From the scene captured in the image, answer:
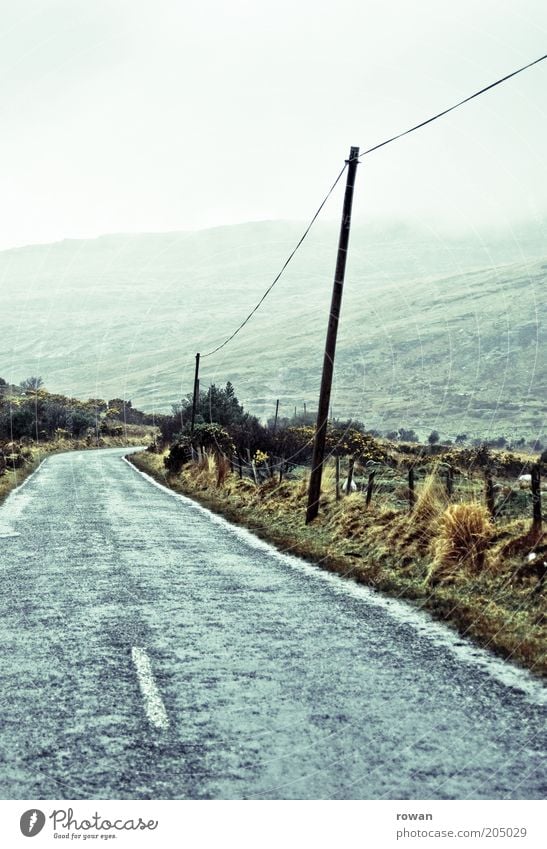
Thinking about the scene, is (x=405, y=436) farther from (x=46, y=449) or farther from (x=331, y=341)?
(x=331, y=341)

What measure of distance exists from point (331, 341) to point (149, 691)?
10848 millimetres

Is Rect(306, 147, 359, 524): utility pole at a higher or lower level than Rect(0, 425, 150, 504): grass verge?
higher

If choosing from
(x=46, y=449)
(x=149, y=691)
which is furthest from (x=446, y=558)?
(x=46, y=449)

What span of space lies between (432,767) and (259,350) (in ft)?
533

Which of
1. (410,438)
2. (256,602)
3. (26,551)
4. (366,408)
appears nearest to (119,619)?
(256,602)

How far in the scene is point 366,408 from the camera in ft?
348

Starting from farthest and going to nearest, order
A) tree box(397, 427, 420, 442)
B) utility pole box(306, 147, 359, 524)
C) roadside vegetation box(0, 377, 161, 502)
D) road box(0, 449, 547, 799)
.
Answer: tree box(397, 427, 420, 442) < roadside vegetation box(0, 377, 161, 502) < utility pole box(306, 147, 359, 524) < road box(0, 449, 547, 799)

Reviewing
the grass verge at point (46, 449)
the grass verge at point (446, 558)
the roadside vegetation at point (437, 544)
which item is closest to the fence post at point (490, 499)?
the roadside vegetation at point (437, 544)

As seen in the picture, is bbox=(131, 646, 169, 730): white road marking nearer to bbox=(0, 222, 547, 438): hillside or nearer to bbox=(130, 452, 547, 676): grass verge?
bbox=(130, 452, 547, 676): grass verge

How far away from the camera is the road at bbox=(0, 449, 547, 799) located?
4.10 metres
